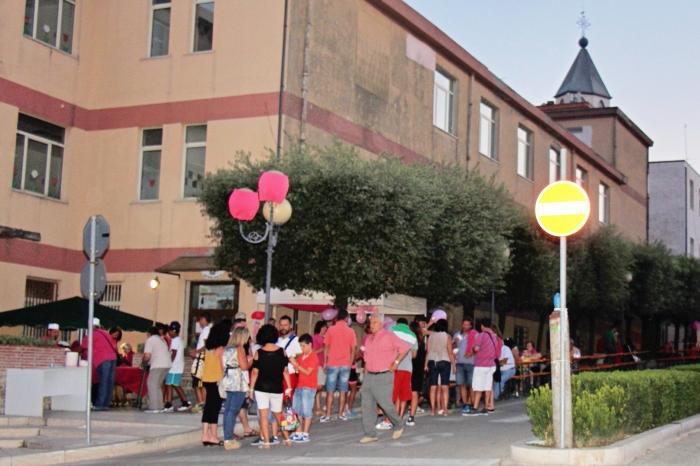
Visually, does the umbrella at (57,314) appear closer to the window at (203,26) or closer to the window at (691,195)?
the window at (203,26)

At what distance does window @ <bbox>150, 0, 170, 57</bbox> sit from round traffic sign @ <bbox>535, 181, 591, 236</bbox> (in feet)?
57.3

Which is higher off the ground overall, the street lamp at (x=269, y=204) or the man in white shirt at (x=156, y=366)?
the street lamp at (x=269, y=204)

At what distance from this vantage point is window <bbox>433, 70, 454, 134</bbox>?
3212 cm

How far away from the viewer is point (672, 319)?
51719 mm

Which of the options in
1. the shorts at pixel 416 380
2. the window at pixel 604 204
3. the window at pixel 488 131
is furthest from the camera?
the window at pixel 604 204

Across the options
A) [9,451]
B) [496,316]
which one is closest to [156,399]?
[9,451]

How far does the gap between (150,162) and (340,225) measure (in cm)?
682

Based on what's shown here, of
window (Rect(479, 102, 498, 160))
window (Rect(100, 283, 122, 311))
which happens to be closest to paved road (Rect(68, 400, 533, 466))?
window (Rect(100, 283, 122, 311))

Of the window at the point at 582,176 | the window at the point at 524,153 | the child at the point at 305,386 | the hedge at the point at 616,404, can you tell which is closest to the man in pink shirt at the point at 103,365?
the child at the point at 305,386

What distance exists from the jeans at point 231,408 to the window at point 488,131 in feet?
74.2

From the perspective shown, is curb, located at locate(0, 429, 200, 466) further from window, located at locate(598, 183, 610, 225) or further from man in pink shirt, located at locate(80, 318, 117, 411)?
window, located at locate(598, 183, 610, 225)

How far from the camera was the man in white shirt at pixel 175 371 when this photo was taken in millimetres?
18766

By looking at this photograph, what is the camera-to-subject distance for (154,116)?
2603 centimetres

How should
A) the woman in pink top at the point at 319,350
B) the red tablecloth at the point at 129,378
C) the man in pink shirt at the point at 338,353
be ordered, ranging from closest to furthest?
the man in pink shirt at the point at 338,353 → the woman in pink top at the point at 319,350 → the red tablecloth at the point at 129,378
